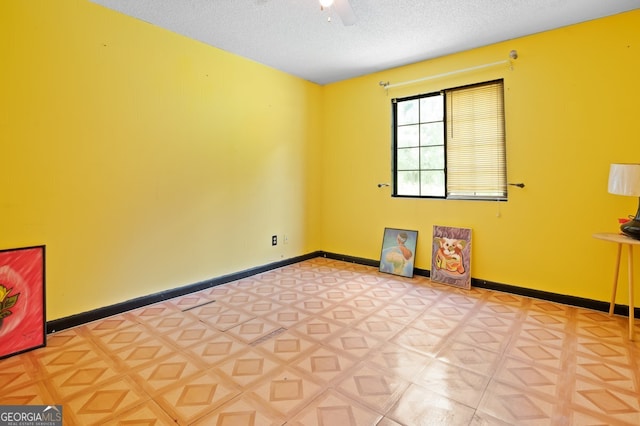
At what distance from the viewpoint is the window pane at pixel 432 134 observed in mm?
3869

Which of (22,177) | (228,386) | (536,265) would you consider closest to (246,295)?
(228,386)

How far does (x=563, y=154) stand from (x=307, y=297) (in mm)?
2816

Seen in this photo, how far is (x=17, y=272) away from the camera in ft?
7.42

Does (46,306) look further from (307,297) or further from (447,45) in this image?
(447,45)

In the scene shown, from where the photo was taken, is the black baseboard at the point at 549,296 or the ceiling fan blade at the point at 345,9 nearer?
the ceiling fan blade at the point at 345,9

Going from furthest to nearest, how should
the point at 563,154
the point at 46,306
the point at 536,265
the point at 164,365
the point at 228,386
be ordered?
the point at 536,265, the point at 563,154, the point at 46,306, the point at 164,365, the point at 228,386

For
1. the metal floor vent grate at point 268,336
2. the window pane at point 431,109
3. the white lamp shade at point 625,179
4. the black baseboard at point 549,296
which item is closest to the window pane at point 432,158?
the window pane at point 431,109

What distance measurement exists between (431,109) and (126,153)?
131 inches

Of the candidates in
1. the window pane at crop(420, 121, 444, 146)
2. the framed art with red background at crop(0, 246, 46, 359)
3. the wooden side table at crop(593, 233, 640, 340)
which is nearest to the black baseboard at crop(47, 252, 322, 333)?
the framed art with red background at crop(0, 246, 46, 359)

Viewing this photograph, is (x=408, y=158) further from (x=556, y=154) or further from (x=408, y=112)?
(x=556, y=154)

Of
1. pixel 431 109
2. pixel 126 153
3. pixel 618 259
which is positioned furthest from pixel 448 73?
pixel 126 153

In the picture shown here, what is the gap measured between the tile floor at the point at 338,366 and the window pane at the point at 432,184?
1.40 meters

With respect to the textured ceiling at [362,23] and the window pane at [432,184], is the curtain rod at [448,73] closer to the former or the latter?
the textured ceiling at [362,23]

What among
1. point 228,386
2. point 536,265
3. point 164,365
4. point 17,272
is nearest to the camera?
point 228,386
